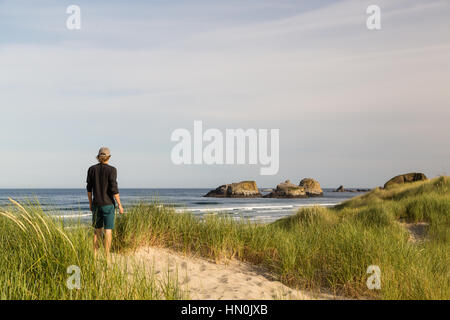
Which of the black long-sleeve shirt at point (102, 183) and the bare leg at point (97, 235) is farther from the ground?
the black long-sleeve shirt at point (102, 183)

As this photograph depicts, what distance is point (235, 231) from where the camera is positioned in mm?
8898

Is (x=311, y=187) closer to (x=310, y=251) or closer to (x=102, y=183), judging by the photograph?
(x=310, y=251)

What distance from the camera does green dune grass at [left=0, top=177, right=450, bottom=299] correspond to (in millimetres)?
5477

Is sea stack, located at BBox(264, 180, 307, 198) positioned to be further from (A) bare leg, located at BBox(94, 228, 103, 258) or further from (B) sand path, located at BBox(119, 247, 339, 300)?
(A) bare leg, located at BBox(94, 228, 103, 258)

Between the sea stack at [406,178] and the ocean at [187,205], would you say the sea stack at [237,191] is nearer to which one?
the ocean at [187,205]

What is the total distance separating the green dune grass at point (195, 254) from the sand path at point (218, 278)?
264 millimetres

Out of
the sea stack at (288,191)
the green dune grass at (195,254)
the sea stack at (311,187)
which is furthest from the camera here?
the sea stack at (311,187)

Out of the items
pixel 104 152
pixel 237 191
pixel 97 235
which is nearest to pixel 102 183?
pixel 104 152

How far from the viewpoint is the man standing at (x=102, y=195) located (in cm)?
774

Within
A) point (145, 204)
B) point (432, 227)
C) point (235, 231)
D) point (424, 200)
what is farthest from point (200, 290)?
point (424, 200)

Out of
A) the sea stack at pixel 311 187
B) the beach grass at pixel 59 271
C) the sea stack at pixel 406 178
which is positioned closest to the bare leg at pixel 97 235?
the beach grass at pixel 59 271

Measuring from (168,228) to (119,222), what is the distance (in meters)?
1.13

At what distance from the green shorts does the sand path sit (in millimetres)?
802
